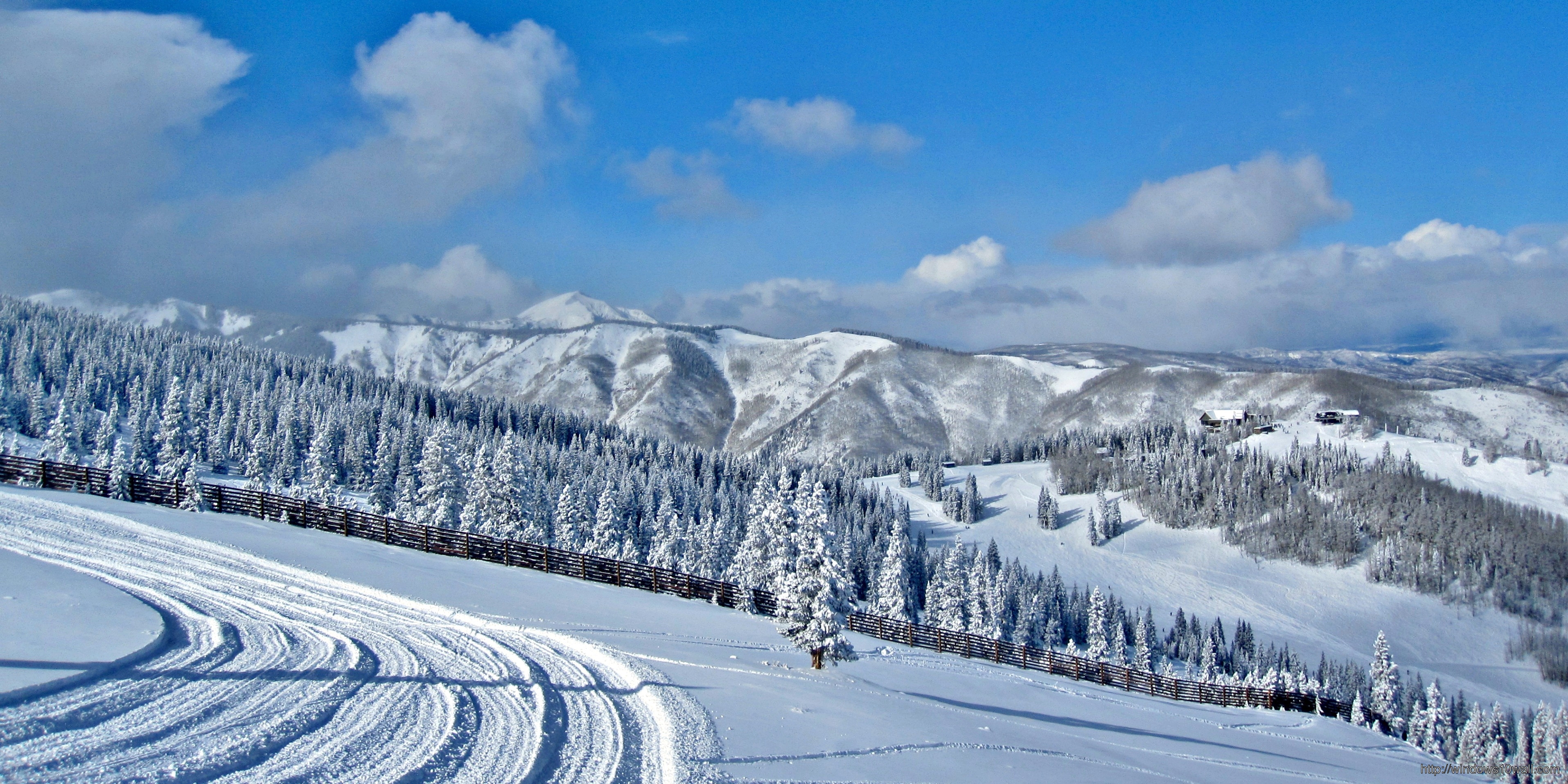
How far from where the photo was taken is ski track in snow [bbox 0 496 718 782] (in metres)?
8.59

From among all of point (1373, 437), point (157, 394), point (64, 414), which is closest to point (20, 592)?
point (64, 414)

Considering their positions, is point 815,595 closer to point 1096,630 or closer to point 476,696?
point 476,696

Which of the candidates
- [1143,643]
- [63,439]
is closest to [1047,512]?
[1143,643]

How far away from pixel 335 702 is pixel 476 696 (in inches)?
81.5

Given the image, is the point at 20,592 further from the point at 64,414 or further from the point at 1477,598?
the point at 1477,598

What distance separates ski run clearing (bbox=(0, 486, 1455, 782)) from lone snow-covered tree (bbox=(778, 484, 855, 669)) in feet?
2.56

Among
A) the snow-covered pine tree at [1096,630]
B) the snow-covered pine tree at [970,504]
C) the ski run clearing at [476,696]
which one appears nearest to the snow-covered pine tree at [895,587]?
the snow-covered pine tree at [1096,630]

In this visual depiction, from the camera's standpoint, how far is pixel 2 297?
477ft

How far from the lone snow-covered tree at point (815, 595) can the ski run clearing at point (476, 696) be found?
78 cm

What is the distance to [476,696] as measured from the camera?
1262cm

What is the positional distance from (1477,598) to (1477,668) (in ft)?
64.4

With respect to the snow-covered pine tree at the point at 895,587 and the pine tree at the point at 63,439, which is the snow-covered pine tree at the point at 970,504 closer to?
the snow-covered pine tree at the point at 895,587

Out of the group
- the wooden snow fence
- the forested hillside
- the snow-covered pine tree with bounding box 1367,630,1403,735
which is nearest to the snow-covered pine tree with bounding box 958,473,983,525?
the forested hillside

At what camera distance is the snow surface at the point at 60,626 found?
33.4 feet
